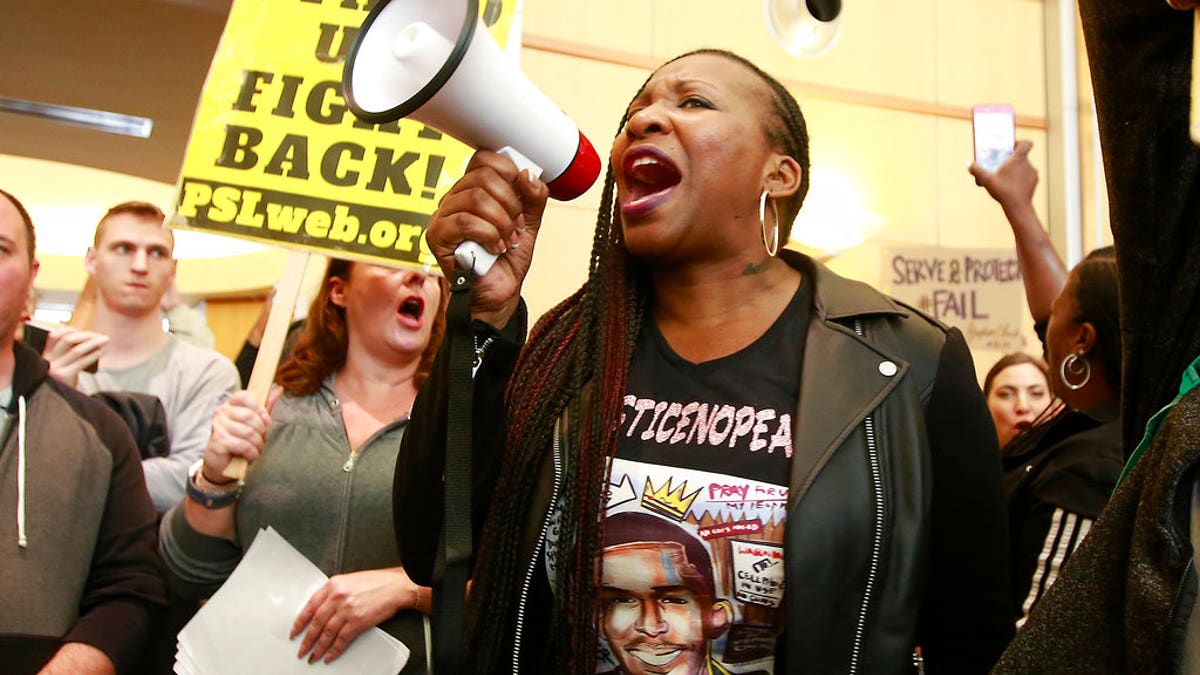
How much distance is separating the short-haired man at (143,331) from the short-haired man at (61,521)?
0.56 metres

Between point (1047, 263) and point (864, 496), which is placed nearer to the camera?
point (864, 496)

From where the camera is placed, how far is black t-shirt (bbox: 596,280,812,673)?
1329 millimetres

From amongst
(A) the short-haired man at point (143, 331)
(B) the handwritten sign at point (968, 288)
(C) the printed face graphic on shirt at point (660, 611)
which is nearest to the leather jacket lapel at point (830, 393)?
(C) the printed face graphic on shirt at point (660, 611)

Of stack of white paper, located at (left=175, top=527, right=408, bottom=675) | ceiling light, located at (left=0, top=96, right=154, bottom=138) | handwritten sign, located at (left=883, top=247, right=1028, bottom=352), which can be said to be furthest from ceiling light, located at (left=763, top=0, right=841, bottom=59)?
ceiling light, located at (left=0, top=96, right=154, bottom=138)

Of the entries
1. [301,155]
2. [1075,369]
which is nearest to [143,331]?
[301,155]

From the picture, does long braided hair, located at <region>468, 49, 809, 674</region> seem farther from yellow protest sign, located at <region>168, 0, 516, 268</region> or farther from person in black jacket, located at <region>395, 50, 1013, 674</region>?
yellow protest sign, located at <region>168, 0, 516, 268</region>

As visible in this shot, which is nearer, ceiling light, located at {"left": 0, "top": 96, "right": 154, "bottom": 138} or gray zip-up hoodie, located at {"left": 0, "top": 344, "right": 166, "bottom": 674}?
gray zip-up hoodie, located at {"left": 0, "top": 344, "right": 166, "bottom": 674}

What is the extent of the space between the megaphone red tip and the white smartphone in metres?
1.10

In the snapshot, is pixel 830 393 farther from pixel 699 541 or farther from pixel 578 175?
pixel 578 175

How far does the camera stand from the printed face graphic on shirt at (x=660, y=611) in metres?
1.33

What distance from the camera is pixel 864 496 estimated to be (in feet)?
4.44

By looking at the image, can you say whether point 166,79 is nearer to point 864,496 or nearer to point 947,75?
point 947,75

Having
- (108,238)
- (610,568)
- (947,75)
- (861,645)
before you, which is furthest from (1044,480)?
(947,75)

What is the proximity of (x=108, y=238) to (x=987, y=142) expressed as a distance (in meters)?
2.24
